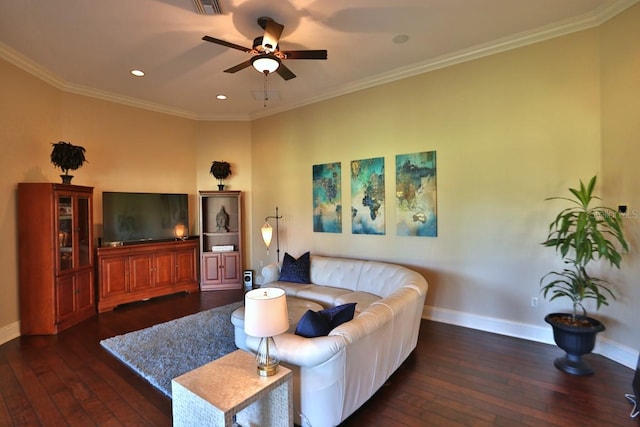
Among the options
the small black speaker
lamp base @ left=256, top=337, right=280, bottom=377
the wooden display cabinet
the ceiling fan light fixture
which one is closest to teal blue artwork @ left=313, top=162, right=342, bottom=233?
the small black speaker

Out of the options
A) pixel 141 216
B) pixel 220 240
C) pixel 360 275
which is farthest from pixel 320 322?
pixel 220 240

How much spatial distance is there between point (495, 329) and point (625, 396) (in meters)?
1.31

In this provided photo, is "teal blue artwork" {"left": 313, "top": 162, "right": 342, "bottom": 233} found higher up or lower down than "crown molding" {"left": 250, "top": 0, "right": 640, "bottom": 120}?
lower down

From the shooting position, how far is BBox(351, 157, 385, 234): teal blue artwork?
4641 mm

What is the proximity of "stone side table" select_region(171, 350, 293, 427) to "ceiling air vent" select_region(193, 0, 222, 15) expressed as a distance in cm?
302

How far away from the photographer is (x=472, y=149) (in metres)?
3.91

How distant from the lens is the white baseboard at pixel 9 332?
3663 millimetres

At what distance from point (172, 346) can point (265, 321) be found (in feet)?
7.25

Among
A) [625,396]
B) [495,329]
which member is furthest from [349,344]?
[495,329]

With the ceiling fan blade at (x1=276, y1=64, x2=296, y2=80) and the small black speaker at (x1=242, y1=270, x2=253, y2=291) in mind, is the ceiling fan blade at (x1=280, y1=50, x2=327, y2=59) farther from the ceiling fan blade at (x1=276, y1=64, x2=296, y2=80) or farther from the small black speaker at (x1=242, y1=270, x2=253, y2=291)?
the small black speaker at (x1=242, y1=270, x2=253, y2=291)

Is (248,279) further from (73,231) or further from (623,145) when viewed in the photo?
(623,145)

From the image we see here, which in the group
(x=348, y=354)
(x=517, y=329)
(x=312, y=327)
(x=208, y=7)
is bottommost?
(x=517, y=329)

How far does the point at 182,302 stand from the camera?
5152 millimetres

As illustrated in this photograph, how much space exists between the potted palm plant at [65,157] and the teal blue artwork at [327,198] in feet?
11.6
